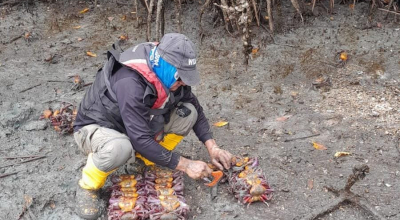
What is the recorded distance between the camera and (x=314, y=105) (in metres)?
4.24

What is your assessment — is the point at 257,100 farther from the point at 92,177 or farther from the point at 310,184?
the point at 92,177

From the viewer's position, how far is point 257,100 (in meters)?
4.38

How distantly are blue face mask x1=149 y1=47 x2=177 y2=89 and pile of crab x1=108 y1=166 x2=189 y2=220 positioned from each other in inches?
28.8

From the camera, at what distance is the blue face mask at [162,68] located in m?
2.83

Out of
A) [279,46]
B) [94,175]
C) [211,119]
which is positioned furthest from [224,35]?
[94,175]

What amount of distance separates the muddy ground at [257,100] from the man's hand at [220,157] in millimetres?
207

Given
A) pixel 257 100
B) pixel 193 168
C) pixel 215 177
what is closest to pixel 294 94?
pixel 257 100

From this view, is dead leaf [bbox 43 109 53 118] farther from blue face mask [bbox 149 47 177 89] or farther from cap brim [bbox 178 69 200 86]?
cap brim [bbox 178 69 200 86]

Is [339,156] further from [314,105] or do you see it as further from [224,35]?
[224,35]

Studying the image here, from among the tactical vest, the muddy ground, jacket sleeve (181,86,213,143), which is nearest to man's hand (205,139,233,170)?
jacket sleeve (181,86,213,143)

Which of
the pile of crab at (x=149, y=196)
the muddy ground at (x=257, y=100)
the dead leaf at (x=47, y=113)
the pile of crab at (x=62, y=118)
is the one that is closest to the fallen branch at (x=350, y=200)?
the muddy ground at (x=257, y=100)

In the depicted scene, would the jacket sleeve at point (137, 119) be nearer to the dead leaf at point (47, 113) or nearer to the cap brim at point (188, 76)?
the cap brim at point (188, 76)

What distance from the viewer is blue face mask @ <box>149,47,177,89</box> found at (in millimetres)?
2828

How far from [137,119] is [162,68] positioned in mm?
339
